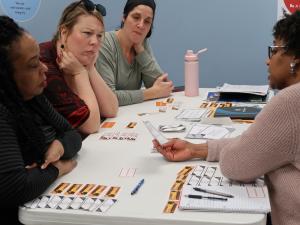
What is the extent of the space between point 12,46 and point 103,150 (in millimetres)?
510

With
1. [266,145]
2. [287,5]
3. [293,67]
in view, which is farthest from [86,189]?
[287,5]

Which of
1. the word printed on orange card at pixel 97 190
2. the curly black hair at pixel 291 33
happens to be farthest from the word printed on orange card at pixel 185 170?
the curly black hair at pixel 291 33

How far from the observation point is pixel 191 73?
233 cm

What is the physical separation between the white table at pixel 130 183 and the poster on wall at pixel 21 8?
1.96 m

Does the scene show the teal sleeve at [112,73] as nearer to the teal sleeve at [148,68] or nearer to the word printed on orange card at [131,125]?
the teal sleeve at [148,68]

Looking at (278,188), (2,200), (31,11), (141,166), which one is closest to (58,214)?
(2,200)

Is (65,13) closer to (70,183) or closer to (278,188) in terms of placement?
(70,183)

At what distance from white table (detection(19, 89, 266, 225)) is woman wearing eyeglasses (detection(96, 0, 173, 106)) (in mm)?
513

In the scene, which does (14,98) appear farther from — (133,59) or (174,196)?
(133,59)

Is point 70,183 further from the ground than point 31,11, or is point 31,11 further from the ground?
point 31,11

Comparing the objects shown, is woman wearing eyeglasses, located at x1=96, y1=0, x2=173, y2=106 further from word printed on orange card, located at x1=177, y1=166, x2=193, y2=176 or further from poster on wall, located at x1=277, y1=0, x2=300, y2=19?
poster on wall, located at x1=277, y1=0, x2=300, y2=19

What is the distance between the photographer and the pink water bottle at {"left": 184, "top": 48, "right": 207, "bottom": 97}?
2299mm

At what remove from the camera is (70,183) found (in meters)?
1.21

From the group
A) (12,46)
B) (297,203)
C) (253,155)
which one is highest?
(12,46)
